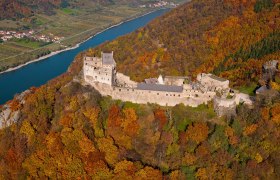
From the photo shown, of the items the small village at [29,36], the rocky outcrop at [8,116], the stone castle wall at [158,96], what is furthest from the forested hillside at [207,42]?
the small village at [29,36]

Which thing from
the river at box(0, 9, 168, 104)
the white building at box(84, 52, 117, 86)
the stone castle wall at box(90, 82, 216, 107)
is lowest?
the river at box(0, 9, 168, 104)

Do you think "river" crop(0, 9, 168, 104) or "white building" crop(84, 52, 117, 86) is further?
"river" crop(0, 9, 168, 104)

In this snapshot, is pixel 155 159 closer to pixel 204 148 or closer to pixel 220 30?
pixel 204 148

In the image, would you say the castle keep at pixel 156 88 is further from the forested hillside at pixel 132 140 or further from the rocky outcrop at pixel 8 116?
the rocky outcrop at pixel 8 116

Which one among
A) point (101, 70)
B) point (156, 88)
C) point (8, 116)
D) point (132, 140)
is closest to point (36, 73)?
point (8, 116)

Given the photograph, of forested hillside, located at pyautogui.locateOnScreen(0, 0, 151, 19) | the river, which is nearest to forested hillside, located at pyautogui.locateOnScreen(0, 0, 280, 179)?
the river

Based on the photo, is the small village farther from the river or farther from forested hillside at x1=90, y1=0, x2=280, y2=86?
forested hillside at x1=90, y1=0, x2=280, y2=86
